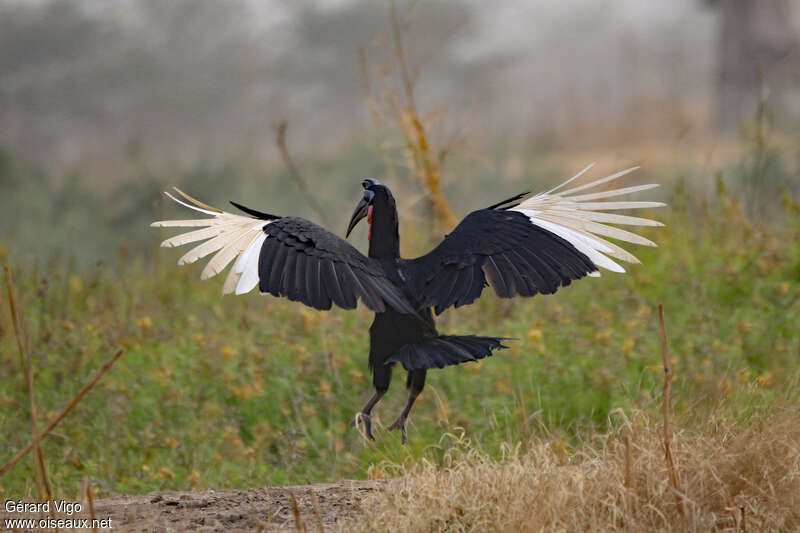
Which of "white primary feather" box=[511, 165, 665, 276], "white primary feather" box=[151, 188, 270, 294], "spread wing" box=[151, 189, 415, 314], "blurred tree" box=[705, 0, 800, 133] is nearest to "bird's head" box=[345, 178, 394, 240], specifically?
"spread wing" box=[151, 189, 415, 314]

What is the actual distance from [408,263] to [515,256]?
502 mm

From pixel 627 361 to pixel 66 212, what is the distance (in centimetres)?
840

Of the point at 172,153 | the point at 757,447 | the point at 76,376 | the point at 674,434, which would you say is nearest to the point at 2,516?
the point at 76,376

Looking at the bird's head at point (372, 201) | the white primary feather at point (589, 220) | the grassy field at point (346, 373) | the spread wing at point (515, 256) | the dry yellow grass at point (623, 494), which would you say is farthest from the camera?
the grassy field at point (346, 373)

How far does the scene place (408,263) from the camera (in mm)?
4059

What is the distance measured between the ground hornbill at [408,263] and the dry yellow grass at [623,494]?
499mm

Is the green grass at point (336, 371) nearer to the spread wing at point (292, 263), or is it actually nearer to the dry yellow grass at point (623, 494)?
the dry yellow grass at point (623, 494)

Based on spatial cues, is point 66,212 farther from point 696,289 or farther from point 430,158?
point 696,289

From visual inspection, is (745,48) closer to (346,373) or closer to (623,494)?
(346,373)

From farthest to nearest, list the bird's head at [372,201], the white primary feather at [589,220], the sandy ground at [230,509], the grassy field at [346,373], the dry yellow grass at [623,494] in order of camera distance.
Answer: the grassy field at [346,373] → the bird's head at [372,201] → the white primary feather at [589,220] → the sandy ground at [230,509] → the dry yellow grass at [623,494]

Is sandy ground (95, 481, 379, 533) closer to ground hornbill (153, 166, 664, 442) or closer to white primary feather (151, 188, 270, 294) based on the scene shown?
ground hornbill (153, 166, 664, 442)

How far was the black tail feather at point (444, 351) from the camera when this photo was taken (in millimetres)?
3512

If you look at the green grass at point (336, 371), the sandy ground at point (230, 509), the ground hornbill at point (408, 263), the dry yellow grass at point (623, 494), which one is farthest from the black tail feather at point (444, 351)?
the green grass at point (336, 371)

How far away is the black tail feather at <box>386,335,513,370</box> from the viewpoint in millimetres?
3512
